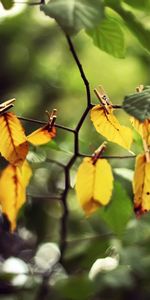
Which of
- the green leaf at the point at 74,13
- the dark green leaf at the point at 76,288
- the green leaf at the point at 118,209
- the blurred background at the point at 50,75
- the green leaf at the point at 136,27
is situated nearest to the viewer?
the green leaf at the point at 74,13

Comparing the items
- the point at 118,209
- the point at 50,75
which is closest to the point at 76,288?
the point at 118,209

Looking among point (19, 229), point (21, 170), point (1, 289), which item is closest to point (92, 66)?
point (19, 229)

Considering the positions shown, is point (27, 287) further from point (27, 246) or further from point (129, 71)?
point (129, 71)

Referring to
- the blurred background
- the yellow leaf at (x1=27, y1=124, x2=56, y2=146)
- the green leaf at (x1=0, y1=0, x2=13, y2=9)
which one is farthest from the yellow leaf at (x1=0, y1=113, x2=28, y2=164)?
the blurred background

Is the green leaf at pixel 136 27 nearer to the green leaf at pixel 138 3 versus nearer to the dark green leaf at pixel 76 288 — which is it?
the green leaf at pixel 138 3

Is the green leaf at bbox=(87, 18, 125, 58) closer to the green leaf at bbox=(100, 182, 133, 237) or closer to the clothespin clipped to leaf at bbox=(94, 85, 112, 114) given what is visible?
the clothespin clipped to leaf at bbox=(94, 85, 112, 114)

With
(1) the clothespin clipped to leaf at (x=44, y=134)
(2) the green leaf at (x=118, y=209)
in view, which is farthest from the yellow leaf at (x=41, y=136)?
(2) the green leaf at (x=118, y=209)
